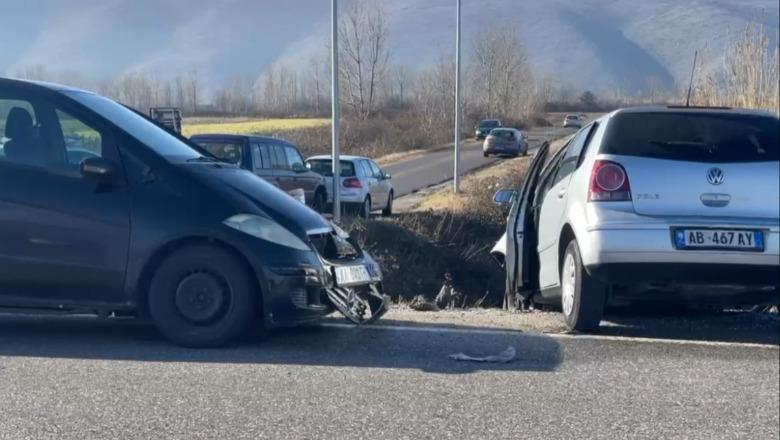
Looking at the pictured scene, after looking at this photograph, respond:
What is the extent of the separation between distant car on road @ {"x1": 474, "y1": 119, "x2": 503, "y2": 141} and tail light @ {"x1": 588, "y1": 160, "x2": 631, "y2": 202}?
42522 millimetres

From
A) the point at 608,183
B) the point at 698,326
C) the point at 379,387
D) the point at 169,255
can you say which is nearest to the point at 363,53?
the point at 698,326

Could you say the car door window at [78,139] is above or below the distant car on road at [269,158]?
above

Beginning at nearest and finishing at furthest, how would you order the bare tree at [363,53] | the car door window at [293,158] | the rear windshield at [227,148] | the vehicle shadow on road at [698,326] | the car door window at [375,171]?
the vehicle shadow on road at [698,326] → the rear windshield at [227,148] → the car door window at [293,158] → the car door window at [375,171] → the bare tree at [363,53]

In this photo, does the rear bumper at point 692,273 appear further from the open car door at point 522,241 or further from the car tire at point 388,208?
the car tire at point 388,208

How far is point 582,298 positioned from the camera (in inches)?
269

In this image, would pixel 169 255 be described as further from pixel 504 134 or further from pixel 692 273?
pixel 504 134

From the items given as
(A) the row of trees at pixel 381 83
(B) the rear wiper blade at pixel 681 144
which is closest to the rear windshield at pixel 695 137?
(B) the rear wiper blade at pixel 681 144

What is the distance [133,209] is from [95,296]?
608mm

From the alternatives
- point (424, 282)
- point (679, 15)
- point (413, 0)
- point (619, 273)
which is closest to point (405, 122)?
point (413, 0)

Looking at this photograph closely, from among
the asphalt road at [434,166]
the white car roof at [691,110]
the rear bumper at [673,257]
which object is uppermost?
the white car roof at [691,110]

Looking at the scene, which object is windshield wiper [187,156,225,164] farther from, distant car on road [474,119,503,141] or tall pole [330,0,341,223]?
distant car on road [474,119,503,141]

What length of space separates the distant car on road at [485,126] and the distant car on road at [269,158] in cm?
2955

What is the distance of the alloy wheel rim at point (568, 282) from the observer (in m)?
7.06

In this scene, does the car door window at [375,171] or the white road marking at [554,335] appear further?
the car door window at [375,171]
